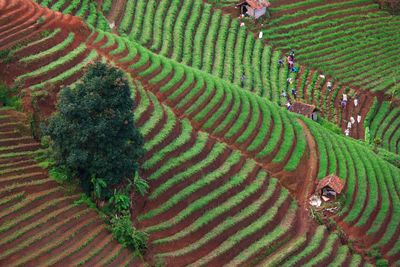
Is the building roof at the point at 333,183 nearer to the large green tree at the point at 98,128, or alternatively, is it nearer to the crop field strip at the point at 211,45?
the crop field strip at the point at 211,45

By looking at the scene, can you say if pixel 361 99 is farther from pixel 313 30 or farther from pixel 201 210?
pixel 201 210

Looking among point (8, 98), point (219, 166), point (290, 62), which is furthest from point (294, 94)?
point (8, 98)

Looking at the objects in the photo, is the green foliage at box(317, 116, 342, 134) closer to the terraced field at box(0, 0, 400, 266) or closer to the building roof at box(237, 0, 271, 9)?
the terraced field at box(0, 0, 400, 266)

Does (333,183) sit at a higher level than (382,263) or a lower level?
higher

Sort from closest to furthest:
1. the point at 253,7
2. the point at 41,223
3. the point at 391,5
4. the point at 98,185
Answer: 1. the point at 41,223
2. the point at 98,185
3. the point at 253,7
4. the point at 391,5

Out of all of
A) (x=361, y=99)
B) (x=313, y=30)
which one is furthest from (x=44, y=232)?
(x=313, y=30)

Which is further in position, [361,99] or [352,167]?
[361,99]

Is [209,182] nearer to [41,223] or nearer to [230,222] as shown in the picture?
[230,222]
